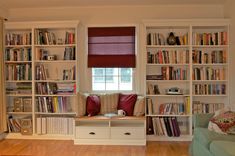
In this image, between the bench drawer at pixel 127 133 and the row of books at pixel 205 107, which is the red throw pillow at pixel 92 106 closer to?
the bench drawer at pixel 127 133

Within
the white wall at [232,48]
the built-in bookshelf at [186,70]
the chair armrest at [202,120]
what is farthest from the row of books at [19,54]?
the white wall at [232,48]

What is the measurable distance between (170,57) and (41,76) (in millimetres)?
2419

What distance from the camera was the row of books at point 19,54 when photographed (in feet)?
16.7

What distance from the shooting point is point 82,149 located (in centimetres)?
440

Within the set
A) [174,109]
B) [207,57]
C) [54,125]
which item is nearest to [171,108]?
[174,109]

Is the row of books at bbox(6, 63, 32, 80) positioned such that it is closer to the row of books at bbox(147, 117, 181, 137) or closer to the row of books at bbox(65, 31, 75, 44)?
the row of books at bbox(65, 31, 75, 44)

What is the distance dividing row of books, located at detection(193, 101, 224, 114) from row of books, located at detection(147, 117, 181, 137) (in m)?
0.43

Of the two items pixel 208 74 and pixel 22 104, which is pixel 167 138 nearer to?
pixel 208 74

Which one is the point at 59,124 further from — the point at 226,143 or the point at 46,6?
the point at 226,143

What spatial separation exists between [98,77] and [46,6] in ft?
5.51

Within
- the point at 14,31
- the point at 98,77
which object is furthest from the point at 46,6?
the point at 98,77

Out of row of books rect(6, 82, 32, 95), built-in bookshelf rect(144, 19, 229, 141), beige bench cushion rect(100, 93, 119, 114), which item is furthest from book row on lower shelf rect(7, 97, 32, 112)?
built-in bookshelf rect(144, 19, 229, 141)

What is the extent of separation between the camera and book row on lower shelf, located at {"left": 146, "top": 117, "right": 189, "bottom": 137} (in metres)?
4.88

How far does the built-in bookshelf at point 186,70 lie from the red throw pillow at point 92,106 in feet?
2.98
